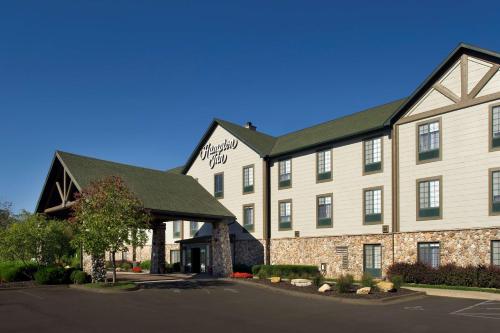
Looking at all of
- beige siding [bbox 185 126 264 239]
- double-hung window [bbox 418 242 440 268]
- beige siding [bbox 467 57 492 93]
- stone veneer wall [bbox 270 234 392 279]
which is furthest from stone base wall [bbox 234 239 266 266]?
beige siding [bbox 467 57 492 93]

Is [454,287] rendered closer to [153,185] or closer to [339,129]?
[339,129]

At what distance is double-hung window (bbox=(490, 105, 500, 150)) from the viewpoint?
26.7 metres

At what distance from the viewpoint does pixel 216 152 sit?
44688mm

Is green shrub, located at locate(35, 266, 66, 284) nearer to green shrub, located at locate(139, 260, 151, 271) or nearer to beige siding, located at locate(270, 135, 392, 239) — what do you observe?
beige siding, located at locate(270, 135, 392, 239)

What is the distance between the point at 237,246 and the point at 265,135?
35.7 ft

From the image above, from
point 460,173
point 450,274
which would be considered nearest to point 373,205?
point 460,173

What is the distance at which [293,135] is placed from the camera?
4294 centimetres

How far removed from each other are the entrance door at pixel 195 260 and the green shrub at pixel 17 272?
15.8 m

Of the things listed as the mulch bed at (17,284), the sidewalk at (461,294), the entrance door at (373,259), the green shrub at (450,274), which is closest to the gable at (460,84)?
the entrance door at (373,259)

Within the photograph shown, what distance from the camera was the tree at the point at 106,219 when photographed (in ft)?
87.7

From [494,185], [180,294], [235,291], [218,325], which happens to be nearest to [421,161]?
[494,185]

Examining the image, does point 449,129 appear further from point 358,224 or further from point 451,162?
point 358,224

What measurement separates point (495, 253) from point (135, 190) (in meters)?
22.6

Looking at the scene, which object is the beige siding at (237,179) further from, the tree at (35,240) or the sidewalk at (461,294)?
the sidewalk at (461,294)
